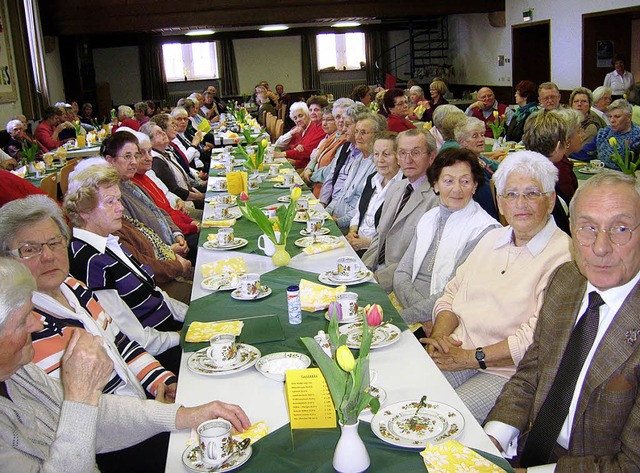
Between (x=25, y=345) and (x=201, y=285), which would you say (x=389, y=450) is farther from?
(x=201, y=285)

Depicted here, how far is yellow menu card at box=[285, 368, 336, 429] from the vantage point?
1435 mm

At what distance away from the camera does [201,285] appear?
2.68m

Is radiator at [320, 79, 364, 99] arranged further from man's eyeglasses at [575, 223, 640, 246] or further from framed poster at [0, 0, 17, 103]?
man's eyeglasses at [575, 223, 640, 246]

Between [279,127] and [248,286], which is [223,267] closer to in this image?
[248,286]

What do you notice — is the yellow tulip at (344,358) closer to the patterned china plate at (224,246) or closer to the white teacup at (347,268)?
the white teacup at (347,268)

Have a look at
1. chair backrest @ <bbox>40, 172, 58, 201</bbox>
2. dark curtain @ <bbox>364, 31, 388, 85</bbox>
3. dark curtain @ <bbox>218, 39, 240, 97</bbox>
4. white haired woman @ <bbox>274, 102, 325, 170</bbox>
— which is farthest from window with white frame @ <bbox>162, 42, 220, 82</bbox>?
chair backrest @ <bbox>40, 172, 58, 201</bbox>

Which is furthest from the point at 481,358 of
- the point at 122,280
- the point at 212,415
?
the point at 122,280

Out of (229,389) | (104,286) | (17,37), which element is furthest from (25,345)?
(17,37)

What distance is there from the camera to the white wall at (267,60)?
18781 mm

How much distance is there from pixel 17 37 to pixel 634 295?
12.3m

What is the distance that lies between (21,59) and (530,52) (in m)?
10.0

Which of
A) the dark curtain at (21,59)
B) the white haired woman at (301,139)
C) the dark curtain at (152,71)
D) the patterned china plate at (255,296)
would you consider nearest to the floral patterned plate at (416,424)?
the patterned china plate at (255,296)

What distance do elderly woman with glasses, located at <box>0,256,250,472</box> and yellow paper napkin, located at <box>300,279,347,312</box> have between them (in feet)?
2.38

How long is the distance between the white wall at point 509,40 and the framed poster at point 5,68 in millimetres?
9727
